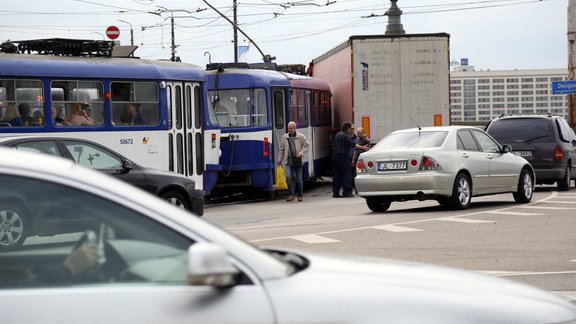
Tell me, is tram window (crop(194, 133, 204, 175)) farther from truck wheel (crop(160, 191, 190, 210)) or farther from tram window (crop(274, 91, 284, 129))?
truck wheel (crop(160, 191, 190, 210))

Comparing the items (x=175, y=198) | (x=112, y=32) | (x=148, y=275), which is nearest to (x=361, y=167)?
(x=175, y=198)

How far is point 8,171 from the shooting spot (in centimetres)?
390

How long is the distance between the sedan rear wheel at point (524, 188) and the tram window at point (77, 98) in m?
7.61

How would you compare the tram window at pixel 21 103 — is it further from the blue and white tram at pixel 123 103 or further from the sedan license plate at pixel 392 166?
the sedan license plate at pixel 392 166

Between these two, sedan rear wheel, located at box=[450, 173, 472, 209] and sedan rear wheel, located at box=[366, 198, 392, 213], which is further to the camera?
sedan rear wheel, located at box=[366, 198, 392, 213]

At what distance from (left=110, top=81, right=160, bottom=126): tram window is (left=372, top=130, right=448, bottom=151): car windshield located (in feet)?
15.9

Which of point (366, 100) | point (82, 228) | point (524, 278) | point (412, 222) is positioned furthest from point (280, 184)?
point (82, 228)

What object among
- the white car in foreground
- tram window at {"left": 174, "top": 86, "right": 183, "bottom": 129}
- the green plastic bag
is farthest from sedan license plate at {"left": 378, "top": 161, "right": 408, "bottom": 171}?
the white car in foreground

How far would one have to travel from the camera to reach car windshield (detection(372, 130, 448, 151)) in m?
19.6

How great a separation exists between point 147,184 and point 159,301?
41.8 ft

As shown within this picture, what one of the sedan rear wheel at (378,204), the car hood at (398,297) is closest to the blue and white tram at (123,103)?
the sedan rear wheel at (378,204)

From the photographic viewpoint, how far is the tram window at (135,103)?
21812 mm

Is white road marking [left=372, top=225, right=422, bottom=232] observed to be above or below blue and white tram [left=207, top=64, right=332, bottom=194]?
below

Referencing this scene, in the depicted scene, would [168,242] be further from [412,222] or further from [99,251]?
[412,222]
